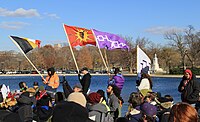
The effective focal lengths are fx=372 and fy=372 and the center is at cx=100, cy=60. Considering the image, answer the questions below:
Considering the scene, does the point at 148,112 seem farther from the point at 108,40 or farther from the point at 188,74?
the point at 108,40

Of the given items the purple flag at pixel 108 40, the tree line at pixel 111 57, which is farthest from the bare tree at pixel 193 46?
the purple flag at pixel 108 40

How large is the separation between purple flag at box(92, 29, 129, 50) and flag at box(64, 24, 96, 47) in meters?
0.42

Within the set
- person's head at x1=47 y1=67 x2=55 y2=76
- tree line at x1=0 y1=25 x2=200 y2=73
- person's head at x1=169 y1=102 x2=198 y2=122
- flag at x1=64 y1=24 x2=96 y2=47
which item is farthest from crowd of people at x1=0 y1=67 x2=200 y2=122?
tree line at x1=0 y1=25 x2=200 y2=73

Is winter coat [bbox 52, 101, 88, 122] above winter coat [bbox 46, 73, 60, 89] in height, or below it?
below

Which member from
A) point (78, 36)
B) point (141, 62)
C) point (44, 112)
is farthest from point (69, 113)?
point (78, 36)

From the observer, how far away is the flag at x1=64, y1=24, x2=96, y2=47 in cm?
1285

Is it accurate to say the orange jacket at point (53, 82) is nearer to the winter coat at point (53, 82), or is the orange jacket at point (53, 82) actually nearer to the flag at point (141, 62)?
the winter coat at point (53, 82)

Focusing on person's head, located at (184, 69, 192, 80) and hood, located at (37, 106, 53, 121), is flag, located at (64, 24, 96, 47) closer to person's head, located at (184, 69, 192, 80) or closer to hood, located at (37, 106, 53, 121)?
person's head, located at (184, 69, 192, 80)

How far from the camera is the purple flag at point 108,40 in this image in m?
13.0

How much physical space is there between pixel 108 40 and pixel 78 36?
1.06 metres

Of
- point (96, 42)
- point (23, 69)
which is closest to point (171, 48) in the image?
point (23, 69)

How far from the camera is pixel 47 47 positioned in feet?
351

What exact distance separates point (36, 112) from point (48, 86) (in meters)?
3.28

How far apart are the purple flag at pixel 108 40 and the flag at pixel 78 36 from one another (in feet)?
1.37
